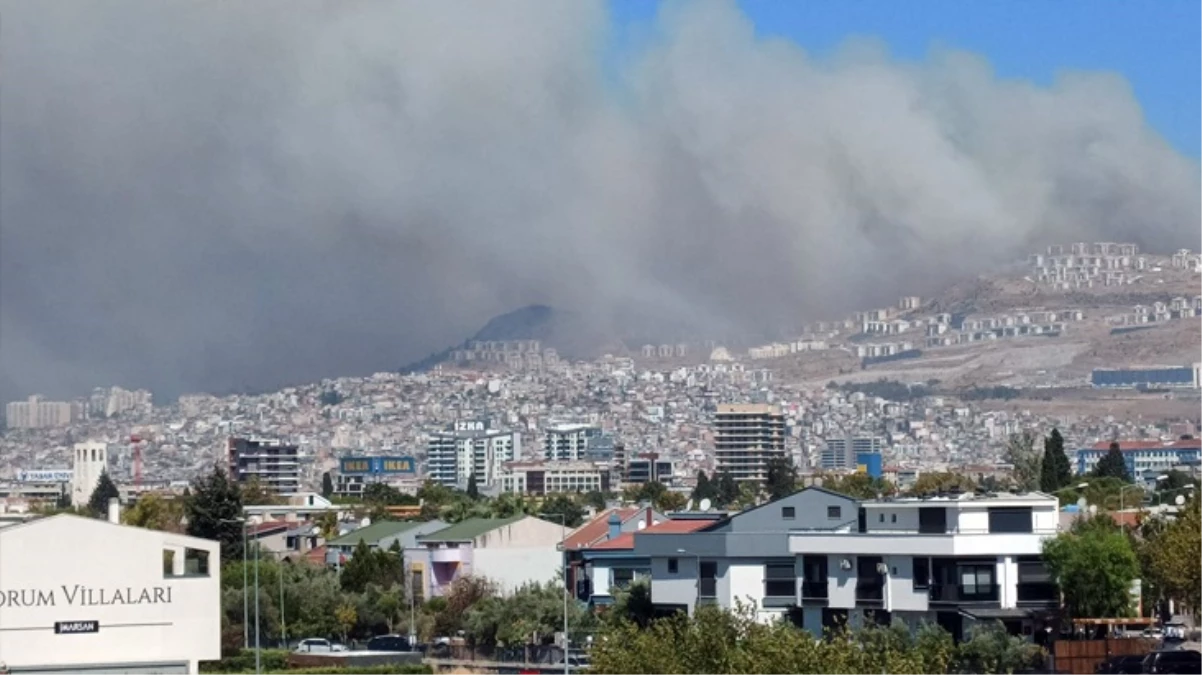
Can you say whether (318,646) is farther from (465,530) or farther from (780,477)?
(780,477)

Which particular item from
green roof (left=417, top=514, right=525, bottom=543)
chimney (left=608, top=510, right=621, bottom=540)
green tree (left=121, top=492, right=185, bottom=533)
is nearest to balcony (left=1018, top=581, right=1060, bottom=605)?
chimney (left=608, top=510, right=621, bottom=540)

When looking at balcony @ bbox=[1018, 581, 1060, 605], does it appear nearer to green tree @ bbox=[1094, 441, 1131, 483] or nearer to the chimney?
the chimney

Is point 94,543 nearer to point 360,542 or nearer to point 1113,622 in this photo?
point 1113,622

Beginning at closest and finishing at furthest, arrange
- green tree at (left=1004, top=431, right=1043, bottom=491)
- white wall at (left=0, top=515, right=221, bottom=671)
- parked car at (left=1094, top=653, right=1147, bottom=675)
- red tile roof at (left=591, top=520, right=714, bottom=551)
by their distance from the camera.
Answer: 1. white wall at (left=0, top=515, right=221, bottom=671)
2. parked car at (left=1094, top=653, right=1147, bottom=675)
3. red tile roof at (left=591, top=520, right=714, bottom=551)
4. green tree at (left=1004, top=431, right=1043, bottom=491)

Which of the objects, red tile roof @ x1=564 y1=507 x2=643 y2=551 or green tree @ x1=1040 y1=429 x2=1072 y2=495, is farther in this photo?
green tree @ x1=1040 y1=429 x2=1072 y2=495

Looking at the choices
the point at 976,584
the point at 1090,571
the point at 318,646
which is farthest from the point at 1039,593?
the point at 318,646

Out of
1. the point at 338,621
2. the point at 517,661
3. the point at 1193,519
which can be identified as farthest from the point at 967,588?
the point at 338,621
